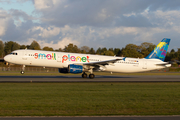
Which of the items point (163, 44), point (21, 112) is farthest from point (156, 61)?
point (21, 112)

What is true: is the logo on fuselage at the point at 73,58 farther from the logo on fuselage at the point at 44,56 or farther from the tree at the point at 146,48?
the tree at the point at 146,48

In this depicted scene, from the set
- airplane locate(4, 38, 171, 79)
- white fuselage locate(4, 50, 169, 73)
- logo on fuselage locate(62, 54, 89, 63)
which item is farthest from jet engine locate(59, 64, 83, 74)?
logo on fuselage locate(62, 54, 89, 63)

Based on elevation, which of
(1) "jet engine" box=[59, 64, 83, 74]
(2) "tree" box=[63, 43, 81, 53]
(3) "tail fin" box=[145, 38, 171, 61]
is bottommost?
(1) "jet engine" box=[59, 64, 83, 74]

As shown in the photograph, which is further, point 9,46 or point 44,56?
point 9,46

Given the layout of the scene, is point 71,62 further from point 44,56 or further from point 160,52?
point 160,52

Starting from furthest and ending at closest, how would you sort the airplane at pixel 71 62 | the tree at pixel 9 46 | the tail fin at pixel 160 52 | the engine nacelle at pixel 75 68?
the tree at pixel 9 46 → the tail fin at pixel 160 52 → the airplane at pixel 71 62 → the engine nacelle at pixel 75 68

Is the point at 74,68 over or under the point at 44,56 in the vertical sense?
under

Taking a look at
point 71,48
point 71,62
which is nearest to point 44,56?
point 71,62

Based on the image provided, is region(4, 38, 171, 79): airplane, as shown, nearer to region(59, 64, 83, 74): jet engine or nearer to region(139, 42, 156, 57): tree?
region(59, 64, 83, 74): jet engine

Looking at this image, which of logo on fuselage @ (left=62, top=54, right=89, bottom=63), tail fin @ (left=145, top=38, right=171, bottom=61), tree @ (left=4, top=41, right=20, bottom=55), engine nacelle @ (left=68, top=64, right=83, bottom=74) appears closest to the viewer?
engine nacelle @ (left=68, top=64, right=83, bottom=74)

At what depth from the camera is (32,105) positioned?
10.7 meters

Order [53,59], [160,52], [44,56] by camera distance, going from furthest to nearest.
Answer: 1. [160,52]
2. [53,59]
3. [44,56]

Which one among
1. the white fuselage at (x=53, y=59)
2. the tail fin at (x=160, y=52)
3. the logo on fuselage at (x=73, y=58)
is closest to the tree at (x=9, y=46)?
the white fuselage at (x=53, y=59)

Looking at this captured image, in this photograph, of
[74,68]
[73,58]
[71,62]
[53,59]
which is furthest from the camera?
[73,58]
